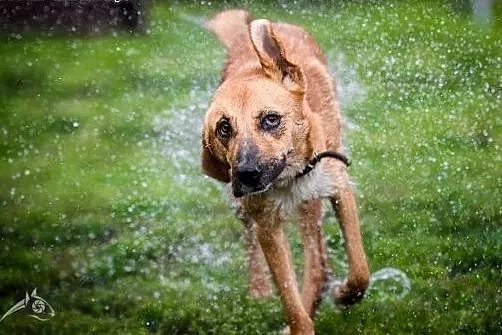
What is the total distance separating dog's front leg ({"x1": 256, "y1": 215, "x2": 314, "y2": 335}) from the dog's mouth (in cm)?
28

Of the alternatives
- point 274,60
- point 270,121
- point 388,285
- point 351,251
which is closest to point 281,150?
point 270,121

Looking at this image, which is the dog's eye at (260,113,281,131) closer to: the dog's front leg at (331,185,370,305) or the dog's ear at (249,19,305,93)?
the dog's ear at (249,19,305,93)

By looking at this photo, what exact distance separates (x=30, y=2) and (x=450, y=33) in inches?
85.1

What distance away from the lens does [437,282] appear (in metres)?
5.31

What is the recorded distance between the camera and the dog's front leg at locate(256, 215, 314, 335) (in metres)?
5.03

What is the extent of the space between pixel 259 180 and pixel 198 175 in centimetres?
55

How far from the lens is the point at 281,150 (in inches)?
186

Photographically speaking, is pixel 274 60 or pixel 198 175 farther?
pixel 198 175

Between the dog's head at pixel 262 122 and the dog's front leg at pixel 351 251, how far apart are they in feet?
1.29

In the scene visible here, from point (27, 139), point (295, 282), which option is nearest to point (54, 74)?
point (27, 139)

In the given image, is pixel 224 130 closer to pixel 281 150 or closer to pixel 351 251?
pixel 281 150

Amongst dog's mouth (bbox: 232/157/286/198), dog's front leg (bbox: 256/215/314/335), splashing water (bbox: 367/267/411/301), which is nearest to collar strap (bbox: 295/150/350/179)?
dog's mouth (bbox: 232/157/286/198)

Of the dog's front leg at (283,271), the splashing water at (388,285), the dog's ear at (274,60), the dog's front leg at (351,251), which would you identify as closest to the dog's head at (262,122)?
the dog's ear at (274,60)

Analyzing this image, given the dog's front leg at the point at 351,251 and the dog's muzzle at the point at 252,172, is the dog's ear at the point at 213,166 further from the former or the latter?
the dog's front leg at the point at 351,251
